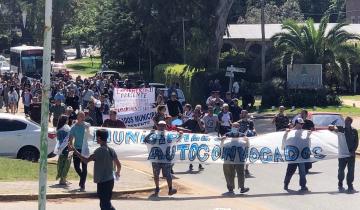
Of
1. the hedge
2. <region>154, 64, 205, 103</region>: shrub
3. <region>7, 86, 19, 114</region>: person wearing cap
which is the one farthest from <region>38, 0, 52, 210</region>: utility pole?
<region>154, 64, 205, 103</region>: shrub

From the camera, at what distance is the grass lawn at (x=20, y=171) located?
19688 millimetres

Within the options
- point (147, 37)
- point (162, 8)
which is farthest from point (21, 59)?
point (162, 8)

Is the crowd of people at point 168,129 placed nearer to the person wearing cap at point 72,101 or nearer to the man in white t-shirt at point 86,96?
the person wearing cap at point 72,101

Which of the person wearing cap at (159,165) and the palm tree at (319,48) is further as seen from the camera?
the palm tree at (319,48)

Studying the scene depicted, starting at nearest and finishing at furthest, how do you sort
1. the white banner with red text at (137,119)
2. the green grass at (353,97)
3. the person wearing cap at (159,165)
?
1. the person wearing cap at (159,165)
2. the white banner with red text at (137,119)
3. the green grass at (353,97)

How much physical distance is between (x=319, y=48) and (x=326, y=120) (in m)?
20.3

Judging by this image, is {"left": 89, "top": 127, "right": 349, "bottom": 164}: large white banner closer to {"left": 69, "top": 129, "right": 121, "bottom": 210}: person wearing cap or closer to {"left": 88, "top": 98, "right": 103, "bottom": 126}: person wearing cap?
{"left": 69, "top": 129, "right": 121, "bottom": 210}: person wearing cap

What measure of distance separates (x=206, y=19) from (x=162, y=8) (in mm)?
3497

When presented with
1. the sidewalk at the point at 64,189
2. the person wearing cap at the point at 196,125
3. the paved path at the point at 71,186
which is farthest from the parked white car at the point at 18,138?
the sidewalk at the point at 64,189

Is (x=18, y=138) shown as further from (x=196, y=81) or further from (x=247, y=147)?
(x=196, y=81)

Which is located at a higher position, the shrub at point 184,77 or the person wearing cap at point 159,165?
the shrub at point 184,77

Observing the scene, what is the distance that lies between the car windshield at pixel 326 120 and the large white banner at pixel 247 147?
560 centimetres

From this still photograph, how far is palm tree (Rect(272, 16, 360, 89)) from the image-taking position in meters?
45.9

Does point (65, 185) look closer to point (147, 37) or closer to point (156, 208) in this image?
point (156, 208)
